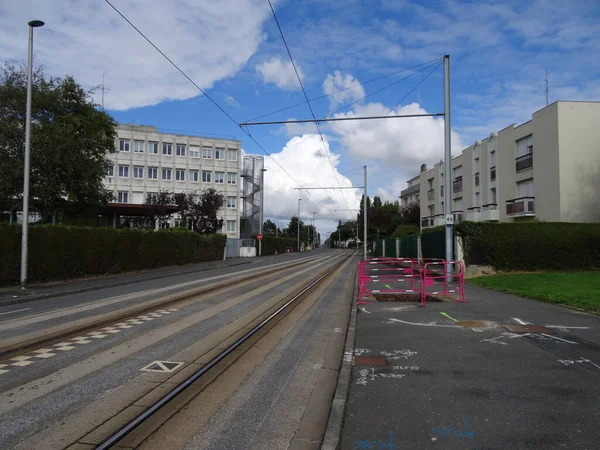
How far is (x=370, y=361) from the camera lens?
696 centimetres

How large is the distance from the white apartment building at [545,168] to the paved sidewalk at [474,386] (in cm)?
2445

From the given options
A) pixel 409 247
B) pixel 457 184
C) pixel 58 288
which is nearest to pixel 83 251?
pixel 58 288

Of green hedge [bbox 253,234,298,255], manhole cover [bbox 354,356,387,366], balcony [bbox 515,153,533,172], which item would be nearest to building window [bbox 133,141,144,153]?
green hedge [bbox 253,234,298,255]

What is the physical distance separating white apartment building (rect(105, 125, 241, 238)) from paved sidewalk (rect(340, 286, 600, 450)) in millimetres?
59453

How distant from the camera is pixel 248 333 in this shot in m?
9.00

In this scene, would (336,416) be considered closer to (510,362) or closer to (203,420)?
(203,420)

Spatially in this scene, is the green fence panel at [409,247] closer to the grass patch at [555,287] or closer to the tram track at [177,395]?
the grass patch at [555,287]

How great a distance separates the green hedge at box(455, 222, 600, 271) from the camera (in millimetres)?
23234

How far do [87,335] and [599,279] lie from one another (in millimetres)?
18197

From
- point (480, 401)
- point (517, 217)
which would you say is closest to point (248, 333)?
point (480, 401)

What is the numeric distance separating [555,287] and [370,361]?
1178 cm

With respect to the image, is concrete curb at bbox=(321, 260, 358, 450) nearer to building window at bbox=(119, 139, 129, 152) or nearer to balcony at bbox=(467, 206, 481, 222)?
balcony at bbox=(467, 206, 481, 222)

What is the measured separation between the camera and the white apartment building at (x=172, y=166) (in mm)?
68312

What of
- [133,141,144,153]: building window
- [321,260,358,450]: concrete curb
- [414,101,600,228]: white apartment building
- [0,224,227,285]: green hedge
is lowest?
[321,260,358,450]: concrete curb
